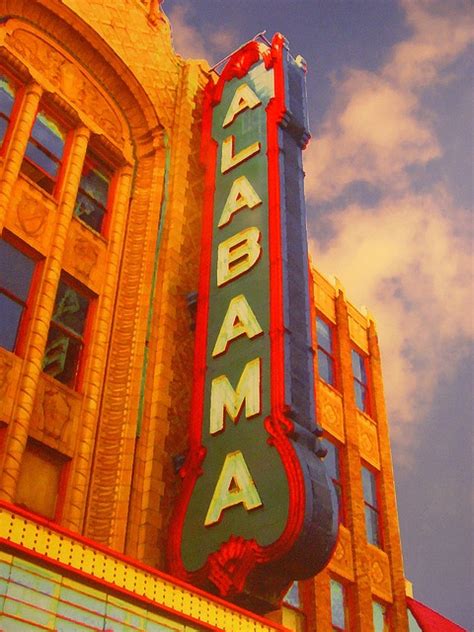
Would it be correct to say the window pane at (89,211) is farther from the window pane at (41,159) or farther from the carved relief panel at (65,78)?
the carved relief panel at (65,78)

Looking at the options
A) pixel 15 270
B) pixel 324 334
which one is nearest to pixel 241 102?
pixel 15 270

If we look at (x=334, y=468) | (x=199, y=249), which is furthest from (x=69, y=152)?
(x=334, y=468)

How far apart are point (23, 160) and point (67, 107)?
2.12 metres

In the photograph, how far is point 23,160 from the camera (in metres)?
16.7

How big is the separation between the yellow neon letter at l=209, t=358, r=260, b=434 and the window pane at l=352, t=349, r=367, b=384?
11.6m

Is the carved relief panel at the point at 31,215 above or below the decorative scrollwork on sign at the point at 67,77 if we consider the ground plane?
below

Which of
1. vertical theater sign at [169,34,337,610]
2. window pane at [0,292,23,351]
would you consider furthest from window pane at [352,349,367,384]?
window pane at [0,292,23,351]

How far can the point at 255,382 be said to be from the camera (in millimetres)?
14180

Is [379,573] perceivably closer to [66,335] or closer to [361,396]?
[361,396]

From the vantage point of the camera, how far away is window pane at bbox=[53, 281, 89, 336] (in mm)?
15820

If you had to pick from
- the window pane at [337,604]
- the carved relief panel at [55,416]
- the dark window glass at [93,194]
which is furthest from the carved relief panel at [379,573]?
the dark window glass at [93,194]

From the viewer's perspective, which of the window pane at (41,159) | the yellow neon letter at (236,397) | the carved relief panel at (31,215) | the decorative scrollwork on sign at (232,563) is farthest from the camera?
the window pane at (41,159)

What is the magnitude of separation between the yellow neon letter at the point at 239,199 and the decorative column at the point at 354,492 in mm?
8303

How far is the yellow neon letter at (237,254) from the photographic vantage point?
16.2m
